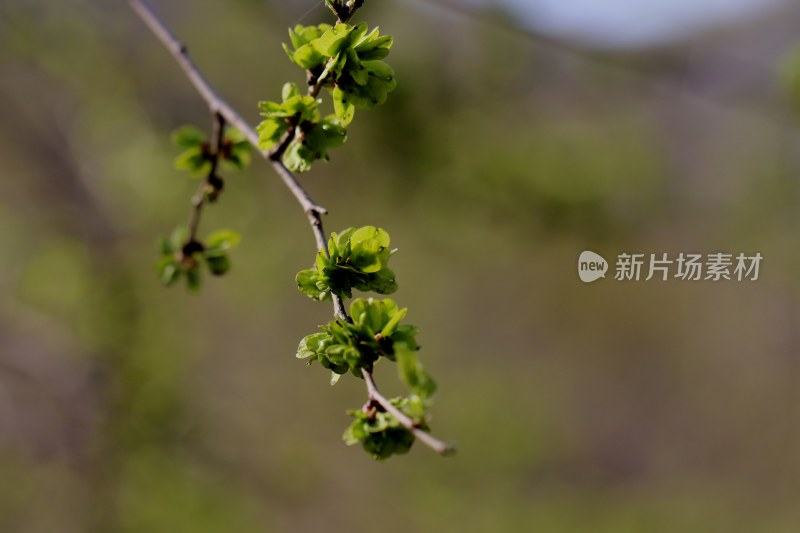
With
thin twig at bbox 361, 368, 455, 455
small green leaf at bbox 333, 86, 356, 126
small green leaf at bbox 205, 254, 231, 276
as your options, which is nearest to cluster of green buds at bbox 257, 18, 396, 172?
small green leaf at bbox 333, 86, 356, 126

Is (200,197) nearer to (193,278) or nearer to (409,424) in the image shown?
(193,278)

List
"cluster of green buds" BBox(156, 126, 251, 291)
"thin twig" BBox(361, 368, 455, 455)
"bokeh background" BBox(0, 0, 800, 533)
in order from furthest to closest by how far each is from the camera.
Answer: "bokeh background" BBox(0, 0, 800, 533) → "cluster of green buds" BBox(156, 126, 251, 291) → "thin twig" BBox(361, 368, 455, 455)

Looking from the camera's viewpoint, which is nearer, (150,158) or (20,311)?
(150,158)

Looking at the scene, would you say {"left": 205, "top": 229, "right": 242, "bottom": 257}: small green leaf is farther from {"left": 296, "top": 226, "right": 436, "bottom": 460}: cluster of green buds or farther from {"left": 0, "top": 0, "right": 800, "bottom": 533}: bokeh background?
{"left": 0, "top": 0, "right": 800, "bottom": 533}: bokeh background

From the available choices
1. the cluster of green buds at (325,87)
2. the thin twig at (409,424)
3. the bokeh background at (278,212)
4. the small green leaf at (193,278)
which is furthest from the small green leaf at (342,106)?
the bokeh background at (278,212)

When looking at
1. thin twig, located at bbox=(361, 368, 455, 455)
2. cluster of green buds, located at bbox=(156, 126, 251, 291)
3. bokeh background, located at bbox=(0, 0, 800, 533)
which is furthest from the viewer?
bokeh background, located at bbox=(0, 0, 800, 533)

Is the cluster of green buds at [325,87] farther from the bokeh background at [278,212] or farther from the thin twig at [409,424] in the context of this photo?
the bokeh background at [278,212]

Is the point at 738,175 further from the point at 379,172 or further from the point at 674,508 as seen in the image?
the point at 379,172

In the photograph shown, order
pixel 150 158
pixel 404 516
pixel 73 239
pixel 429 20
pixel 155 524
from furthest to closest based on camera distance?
pixel 404 516, pixel 429 20, pixel 73 239, pixel 155 524, pixel 150 158

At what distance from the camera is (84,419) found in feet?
8.49

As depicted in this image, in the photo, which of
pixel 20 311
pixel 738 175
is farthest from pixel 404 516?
pixel 738 175

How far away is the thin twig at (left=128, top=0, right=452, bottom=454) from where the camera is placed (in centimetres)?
43

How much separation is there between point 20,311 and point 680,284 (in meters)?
5.38

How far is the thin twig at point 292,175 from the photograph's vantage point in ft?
1.42
